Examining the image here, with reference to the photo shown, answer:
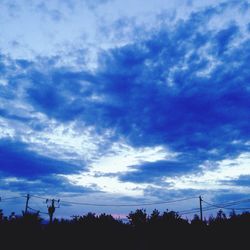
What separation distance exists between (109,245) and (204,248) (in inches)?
428

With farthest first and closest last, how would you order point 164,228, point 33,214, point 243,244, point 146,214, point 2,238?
1. point 146,214
2. point 33,214
3. point 164,228
4. point 2,238
5. point 243,244

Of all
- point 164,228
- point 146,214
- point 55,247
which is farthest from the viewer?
point 146,214

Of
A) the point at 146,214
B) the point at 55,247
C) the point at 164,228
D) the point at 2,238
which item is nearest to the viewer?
the point at 2,238

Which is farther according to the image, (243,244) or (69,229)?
(69,229)

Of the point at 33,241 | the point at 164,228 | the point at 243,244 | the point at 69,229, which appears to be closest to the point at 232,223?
the point at 243,244

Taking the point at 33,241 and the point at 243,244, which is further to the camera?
the point at 33,241

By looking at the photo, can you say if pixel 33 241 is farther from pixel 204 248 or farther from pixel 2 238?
pixel 204 248

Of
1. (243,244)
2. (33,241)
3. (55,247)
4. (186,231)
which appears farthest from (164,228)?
(33,241)

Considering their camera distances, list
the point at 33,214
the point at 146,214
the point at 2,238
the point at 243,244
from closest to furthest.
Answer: the point at 243,244
the point at 2,238
the point at 33,214
the point at 146,214

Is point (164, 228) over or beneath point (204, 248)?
over

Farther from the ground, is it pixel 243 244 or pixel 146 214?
pixel 146 214

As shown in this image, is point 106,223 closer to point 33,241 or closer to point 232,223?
point 33,241

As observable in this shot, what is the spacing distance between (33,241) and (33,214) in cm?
718

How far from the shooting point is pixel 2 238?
103ft
